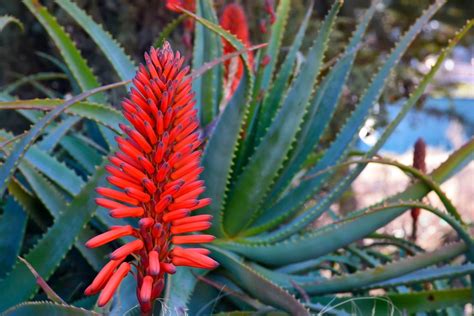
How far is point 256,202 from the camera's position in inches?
65.5

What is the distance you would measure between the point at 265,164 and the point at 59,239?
506mm

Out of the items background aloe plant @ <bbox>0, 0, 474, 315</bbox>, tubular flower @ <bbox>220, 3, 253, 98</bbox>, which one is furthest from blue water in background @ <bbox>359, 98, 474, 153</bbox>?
background aloe plant @ <bbox>0, 0, 474, 315</bbox>

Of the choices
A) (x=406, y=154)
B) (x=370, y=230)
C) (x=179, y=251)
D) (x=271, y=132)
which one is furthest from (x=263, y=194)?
(x=406, y=154)

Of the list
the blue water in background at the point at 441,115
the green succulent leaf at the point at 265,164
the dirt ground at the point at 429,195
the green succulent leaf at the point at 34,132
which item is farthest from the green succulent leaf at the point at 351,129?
the dirt ground at the point at 429,195

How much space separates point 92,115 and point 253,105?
449mm

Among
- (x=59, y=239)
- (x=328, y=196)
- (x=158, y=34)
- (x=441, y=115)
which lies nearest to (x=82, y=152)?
(x=59, y=239)

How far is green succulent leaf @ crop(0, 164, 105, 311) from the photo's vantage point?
142 centimetres

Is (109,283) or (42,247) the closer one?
(109,283)

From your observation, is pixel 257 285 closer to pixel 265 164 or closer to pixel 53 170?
pixel 265 164

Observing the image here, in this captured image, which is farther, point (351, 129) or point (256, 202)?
point (351, 129)

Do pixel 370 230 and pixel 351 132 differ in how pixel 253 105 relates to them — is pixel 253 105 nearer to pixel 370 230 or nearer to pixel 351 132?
pixel 351 132

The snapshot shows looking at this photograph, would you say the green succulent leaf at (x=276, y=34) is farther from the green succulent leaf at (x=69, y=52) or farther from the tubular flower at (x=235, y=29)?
the green succulent leaf at (x=69, y=52)

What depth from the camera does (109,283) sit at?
876 millimetres

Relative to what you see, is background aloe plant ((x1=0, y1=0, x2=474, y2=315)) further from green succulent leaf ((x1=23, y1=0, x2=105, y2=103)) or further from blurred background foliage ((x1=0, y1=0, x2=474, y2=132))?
blurred background foliage ((x1=0, y1=0, x2=474, y2=132))
